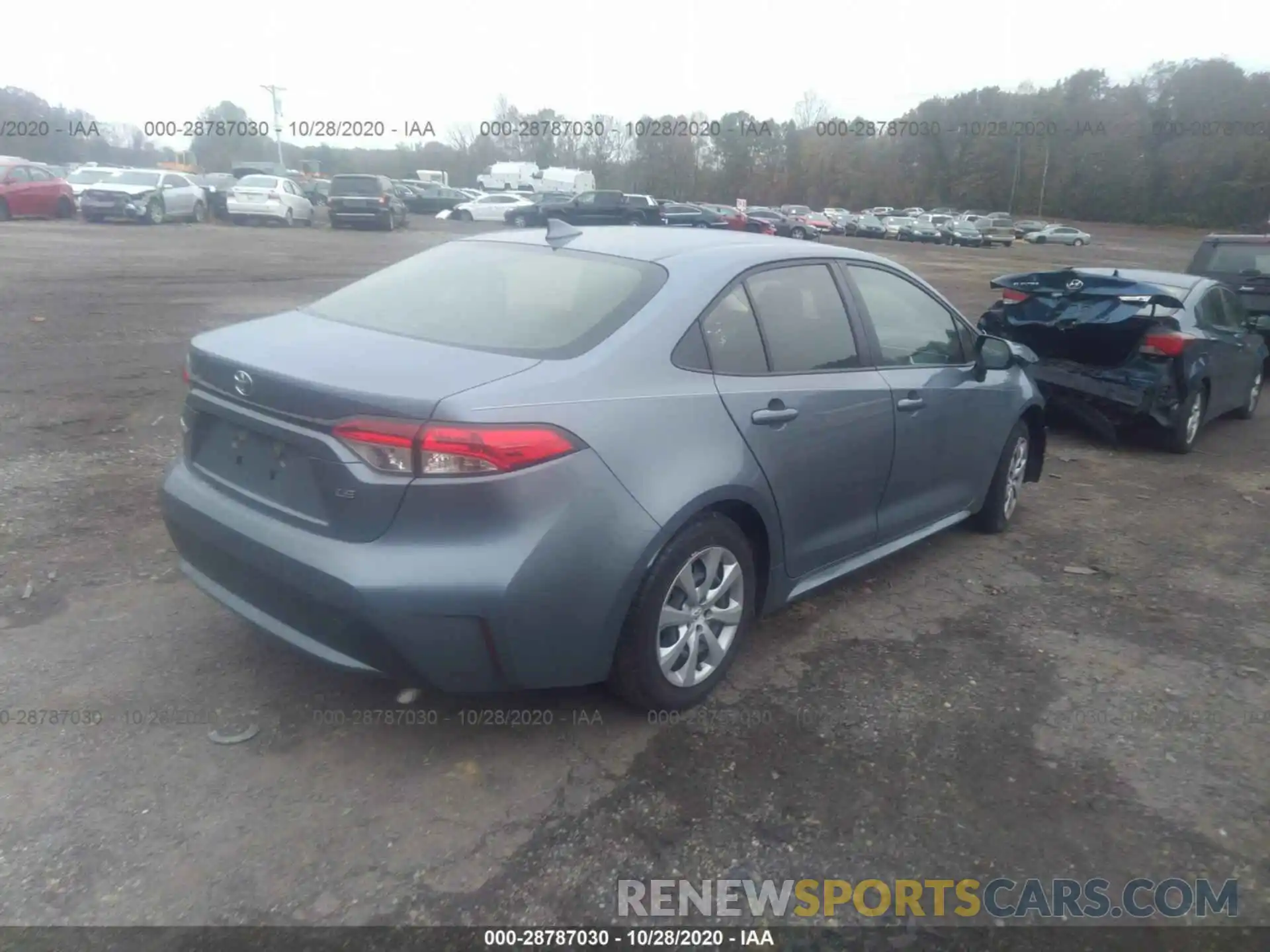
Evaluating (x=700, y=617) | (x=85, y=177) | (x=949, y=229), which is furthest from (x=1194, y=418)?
(x=949, y=229)

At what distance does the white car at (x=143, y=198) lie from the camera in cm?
2777

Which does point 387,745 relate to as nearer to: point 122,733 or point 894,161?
point 122,733

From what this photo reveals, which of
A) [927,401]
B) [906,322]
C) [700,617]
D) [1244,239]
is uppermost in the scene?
[1244,239]

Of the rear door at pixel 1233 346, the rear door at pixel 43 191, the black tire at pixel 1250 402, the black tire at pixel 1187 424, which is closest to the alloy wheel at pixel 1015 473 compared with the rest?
the black tire at pixel 1187 424

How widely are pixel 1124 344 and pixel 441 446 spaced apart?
6468 millimetres

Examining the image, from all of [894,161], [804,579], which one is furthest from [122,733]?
[894,161]

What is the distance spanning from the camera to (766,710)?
12.1ft

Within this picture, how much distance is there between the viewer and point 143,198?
28.2 m

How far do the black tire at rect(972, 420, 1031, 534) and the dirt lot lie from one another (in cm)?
13

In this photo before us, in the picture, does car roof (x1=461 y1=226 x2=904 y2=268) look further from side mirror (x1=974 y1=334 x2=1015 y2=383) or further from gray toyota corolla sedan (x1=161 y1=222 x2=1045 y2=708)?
side mirror (x1=974 y1=334 x2=1015 y2=383)

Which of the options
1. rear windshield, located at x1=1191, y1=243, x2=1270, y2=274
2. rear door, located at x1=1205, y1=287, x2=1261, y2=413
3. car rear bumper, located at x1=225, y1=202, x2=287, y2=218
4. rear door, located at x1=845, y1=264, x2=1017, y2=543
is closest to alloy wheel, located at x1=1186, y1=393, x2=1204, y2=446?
rear door, located at x1=1205, y1=287, x2=1261, y2=413

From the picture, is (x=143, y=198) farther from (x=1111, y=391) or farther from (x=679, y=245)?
(x=679, y=245)

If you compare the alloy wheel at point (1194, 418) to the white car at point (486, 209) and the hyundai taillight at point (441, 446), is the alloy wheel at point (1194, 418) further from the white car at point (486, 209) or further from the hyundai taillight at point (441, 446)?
the white car at point (486, 209)

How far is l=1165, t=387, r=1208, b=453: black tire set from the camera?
7676mm
